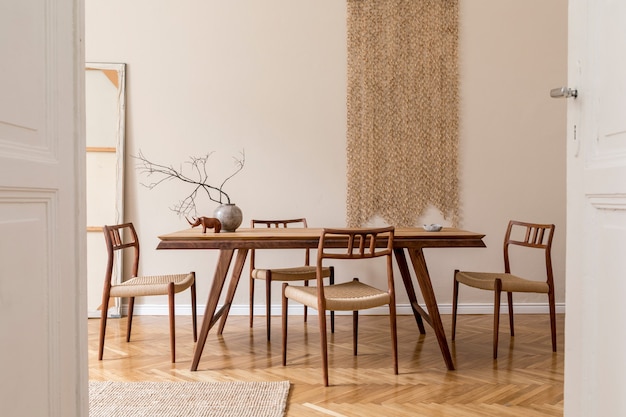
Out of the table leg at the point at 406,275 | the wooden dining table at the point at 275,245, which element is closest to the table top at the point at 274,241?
the wooden dining table at the point at 275,245

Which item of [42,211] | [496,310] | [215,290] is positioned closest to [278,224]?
[215,290]

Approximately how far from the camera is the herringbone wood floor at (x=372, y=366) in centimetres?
242

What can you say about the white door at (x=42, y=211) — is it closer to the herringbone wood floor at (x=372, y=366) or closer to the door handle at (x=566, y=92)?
the door handle at (x=566, y=92)

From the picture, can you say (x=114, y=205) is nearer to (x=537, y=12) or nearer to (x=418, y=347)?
(x=418, y=347)

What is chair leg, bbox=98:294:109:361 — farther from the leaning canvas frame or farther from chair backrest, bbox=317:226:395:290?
chair backrest, bbox=317:226:395:290

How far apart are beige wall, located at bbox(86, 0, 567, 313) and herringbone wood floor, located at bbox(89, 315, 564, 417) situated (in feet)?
2.07

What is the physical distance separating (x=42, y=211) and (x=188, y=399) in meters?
1.63

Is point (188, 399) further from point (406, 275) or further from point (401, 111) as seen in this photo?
point (401, 111)

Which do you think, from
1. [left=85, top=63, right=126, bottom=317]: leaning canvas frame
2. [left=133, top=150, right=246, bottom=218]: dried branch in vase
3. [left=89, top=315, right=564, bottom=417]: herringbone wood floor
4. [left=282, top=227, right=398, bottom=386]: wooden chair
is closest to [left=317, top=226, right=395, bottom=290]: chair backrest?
[left=282, top=227, right=398, bottom=386]: wooden chair

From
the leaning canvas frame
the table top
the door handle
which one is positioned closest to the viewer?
the door handle

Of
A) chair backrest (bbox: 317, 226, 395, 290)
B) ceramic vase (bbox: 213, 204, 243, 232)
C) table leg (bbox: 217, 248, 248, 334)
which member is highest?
ceramic vase (bbox: 213, 204, 243, 232)

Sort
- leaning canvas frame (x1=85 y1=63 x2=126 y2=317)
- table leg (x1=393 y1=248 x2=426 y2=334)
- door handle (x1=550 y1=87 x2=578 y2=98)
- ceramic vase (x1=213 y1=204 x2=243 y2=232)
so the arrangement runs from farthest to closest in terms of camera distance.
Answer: leaning canvas frame (x1=85 y1=63 x2=126 y2=317) < table leg (x1=393 y1=248 x2=426 y2=334) < ceramic vase (x1=213 y1=204 x2=243 y2=232) < door handle (x1=550 y1=87 x2=578 y2=98)

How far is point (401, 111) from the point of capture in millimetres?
4371

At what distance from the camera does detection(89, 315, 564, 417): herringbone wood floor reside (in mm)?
2424
